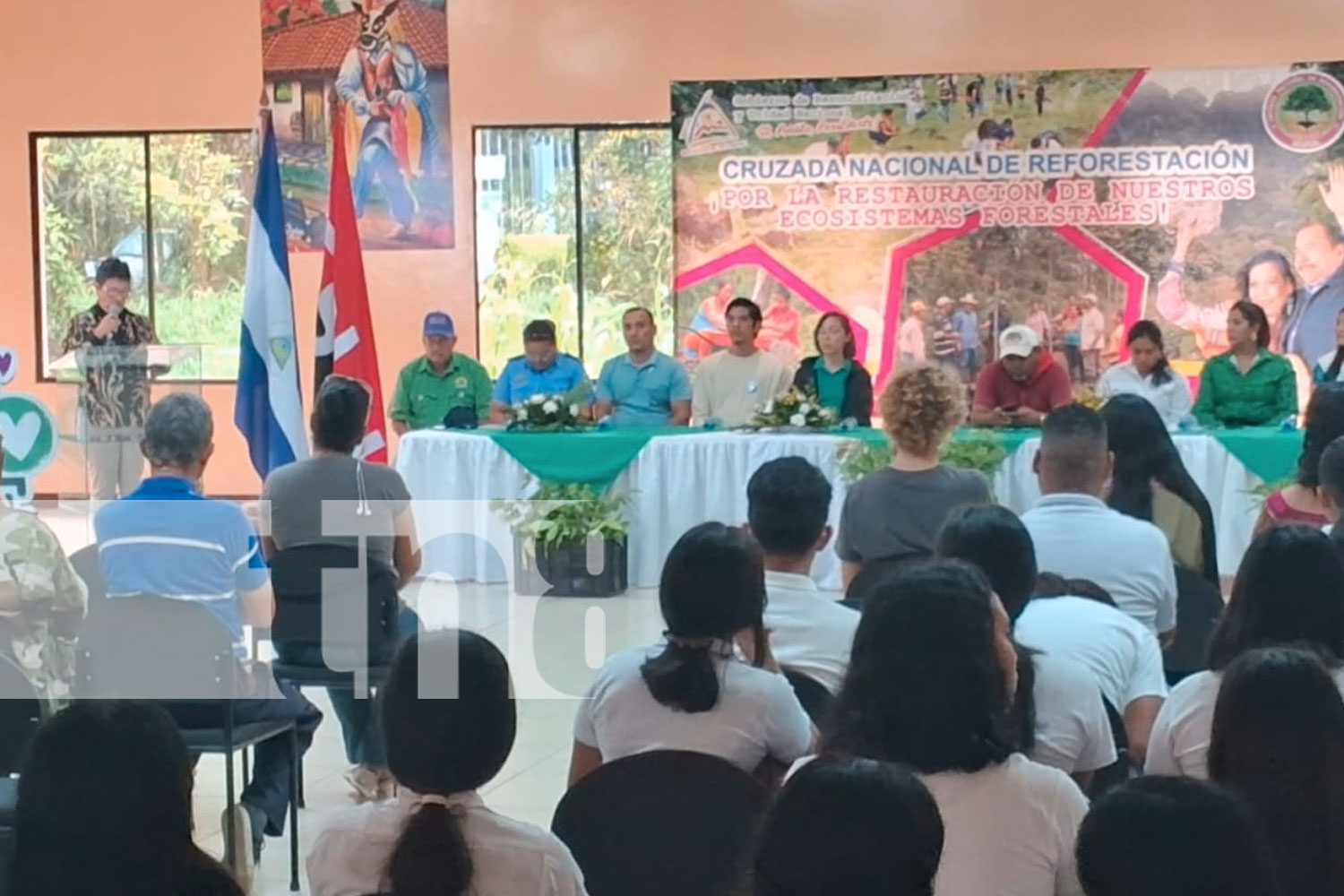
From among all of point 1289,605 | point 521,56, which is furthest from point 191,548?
point 521,56

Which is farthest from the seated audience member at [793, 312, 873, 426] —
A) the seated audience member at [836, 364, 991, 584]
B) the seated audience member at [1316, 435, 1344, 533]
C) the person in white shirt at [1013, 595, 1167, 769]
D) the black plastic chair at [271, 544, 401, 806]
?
the person in white shirt at [1013, 595, 1167, 769]

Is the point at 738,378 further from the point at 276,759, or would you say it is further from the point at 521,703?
the point at 276,759

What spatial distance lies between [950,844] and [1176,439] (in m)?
5.82

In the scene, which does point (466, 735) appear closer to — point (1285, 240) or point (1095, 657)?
point (1095, 657)

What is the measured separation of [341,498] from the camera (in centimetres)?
457

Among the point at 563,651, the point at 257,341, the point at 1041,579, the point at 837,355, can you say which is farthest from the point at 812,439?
the point at 1041,579

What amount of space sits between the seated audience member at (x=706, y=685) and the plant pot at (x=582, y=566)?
204 inches

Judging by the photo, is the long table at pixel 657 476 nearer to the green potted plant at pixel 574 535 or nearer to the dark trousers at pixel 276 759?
the green potted plant at pixel 574 535

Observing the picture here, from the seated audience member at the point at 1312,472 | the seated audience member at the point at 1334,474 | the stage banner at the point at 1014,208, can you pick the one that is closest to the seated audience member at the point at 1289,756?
the seated audience member at the point at 1334,474

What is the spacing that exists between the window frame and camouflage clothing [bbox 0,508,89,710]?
23.2 ft

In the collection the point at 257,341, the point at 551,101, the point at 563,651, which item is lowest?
the point at 563,651

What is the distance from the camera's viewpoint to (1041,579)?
3.26 metres

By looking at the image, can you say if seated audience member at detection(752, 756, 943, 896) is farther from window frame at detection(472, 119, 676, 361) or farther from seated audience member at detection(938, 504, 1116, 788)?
window frame at detection(472, 119, 676, 361)

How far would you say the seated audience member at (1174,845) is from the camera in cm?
148
